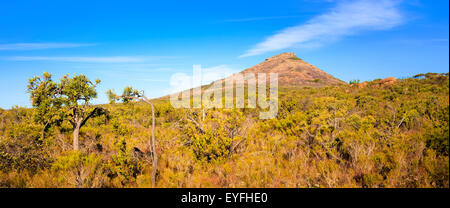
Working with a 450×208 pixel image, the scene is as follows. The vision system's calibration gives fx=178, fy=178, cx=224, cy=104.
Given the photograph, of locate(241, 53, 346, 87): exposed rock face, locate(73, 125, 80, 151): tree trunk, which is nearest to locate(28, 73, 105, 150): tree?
locate(73, 125, 80, 151): tree trunk

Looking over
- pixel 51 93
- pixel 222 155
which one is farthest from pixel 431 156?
pixel 51 93

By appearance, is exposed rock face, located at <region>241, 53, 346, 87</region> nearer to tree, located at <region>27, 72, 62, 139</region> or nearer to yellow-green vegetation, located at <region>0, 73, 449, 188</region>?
yellow-green vegetation, located at <region>0, 73, 449, 188</region>

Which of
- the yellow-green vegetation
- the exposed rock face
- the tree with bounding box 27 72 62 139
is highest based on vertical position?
the exposed rock face

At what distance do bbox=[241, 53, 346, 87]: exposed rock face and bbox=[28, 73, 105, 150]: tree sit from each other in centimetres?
9023

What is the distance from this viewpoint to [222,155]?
22.0ft

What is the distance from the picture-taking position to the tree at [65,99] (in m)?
7.30

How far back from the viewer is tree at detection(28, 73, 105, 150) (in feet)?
24.0

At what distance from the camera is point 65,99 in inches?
305

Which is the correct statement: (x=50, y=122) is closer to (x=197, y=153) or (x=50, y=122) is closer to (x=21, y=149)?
(x=21, y=149)

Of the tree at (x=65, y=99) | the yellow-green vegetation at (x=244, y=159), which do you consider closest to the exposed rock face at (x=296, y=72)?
the yellow-green vegetation at (x=244, y=159)

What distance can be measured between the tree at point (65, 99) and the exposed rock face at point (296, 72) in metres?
90.2

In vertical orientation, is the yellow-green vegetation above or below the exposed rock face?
below

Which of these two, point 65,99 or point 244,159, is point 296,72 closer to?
point 244,159

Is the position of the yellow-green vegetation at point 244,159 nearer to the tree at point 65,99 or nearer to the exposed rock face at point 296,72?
the tree at point 65,99
